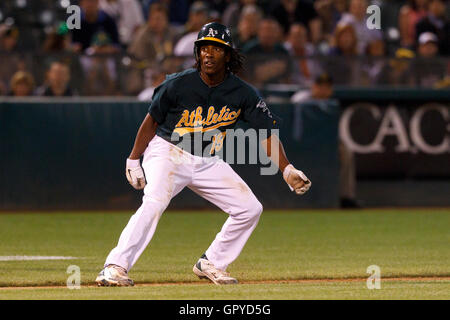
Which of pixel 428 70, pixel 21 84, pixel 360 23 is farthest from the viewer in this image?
pixel 360 23

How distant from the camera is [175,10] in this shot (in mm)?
17609

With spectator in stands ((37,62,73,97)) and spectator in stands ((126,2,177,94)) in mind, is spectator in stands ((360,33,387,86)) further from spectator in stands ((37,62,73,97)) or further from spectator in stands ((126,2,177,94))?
spectator in stands ((37,62,73,97))

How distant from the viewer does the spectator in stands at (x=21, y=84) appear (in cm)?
1405

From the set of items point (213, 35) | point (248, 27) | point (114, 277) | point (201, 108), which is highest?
point (213, 35)

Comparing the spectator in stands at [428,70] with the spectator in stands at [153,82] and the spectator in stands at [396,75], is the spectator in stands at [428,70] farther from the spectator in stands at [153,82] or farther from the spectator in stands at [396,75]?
the spectator in stands at [153,82]

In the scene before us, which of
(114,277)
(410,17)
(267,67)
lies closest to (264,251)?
(114,277)

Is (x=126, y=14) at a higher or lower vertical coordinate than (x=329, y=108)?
higher

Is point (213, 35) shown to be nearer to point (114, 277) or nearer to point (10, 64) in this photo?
point (114, 277)

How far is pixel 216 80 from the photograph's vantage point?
7.95 meters

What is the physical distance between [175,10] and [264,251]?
7974 mm

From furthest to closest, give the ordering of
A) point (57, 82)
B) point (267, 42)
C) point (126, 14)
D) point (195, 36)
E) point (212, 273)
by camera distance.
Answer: point (126, 14)
point (195, 36)
point (267, 42)
point (57, 82)
point (212, 273)

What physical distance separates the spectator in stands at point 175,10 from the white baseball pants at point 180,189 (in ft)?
31.9
